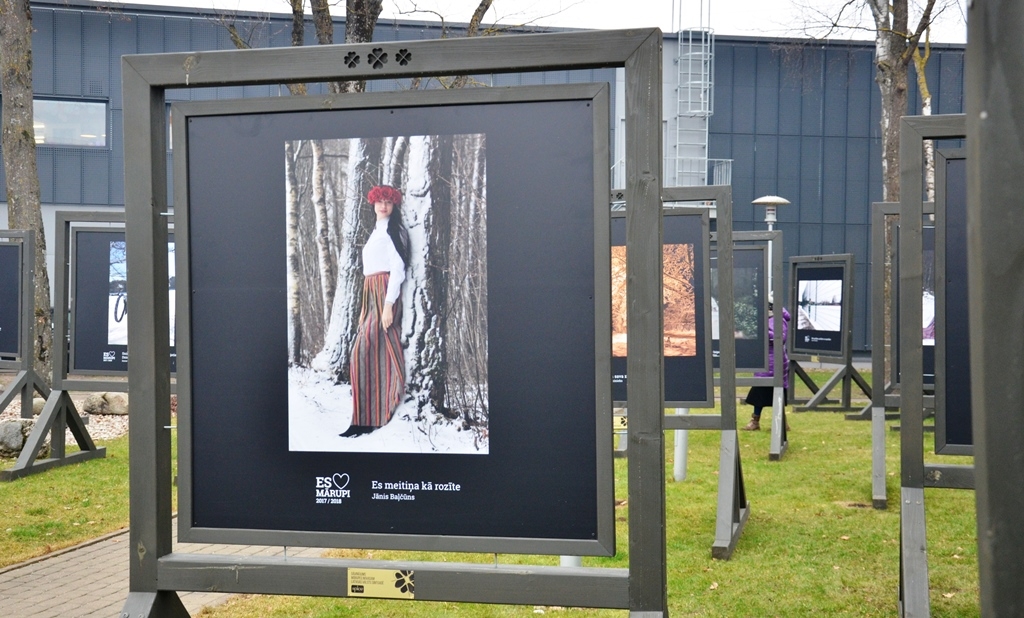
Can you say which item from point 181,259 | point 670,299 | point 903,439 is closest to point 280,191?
point 181,259

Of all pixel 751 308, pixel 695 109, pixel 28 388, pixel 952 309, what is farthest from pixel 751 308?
pixel 695 109

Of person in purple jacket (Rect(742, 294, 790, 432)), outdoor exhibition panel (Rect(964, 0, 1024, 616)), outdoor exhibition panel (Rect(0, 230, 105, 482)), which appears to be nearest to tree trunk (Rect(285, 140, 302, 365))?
outdoor exhibition panel (Rect(964, 0, 1024, 616))

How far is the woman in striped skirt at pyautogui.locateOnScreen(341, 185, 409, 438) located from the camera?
316 centimetres

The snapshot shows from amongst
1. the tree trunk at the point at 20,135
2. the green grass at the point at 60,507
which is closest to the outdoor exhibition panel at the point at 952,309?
the green grass at the point at 60,507

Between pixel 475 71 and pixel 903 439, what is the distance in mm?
2737

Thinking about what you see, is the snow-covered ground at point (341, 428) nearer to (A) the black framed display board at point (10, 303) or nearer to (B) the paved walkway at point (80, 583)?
(B) the paved walkway at point (80, 583)

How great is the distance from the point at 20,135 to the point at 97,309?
5.70 m

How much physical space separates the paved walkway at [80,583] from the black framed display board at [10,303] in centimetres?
435

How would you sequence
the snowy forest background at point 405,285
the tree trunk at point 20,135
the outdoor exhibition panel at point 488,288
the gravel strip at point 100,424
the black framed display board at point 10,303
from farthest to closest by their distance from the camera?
1. the tree trunk at point 20,135
2. the gravel strip at point 100,424
3. the black framed display board at point 10,303
4. the snowy forest background at point 405,285
5. the outdoor exhibition panel at point 488,288

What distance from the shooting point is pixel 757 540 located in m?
7.43

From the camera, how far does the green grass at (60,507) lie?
24.7 ft

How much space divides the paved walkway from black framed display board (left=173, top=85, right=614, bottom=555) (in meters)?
2.13

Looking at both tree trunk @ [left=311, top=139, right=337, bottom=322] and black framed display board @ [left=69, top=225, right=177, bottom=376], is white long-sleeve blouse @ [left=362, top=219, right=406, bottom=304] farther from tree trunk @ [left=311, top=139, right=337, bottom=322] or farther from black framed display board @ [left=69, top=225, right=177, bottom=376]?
black framed display board @ [left=69, top=225, right=177, bottom=376]

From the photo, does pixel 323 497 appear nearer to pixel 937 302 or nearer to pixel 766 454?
pixel 937 302
